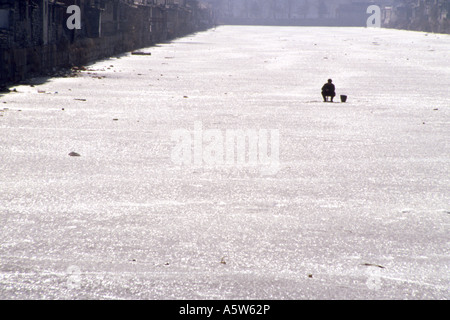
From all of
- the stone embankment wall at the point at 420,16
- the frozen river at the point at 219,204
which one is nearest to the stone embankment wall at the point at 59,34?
the frozen river at the point at 219,204

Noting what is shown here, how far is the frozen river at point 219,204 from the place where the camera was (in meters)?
4.47

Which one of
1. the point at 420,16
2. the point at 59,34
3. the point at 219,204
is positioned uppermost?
the point at 420,16

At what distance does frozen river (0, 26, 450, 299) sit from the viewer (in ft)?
14.7

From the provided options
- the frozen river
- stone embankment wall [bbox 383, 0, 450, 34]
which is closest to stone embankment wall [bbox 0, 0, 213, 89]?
the frozen river

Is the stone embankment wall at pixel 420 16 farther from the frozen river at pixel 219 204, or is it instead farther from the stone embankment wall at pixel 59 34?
the frozen river at pixel 219 204

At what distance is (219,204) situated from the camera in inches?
252

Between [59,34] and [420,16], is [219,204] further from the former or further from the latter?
[420,16]

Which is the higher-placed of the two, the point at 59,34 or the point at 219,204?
the point at 59,34

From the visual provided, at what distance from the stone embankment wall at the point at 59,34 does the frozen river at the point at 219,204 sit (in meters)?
5.47

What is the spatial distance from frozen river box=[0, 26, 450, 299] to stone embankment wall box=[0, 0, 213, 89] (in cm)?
547

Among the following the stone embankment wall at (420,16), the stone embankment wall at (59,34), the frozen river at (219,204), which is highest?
the stone embankment wall at (420,16)

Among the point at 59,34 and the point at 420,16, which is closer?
the point at 59,34

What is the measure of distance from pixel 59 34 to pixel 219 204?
788 inches

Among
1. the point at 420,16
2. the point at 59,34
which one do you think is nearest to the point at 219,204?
the point at 59,34
